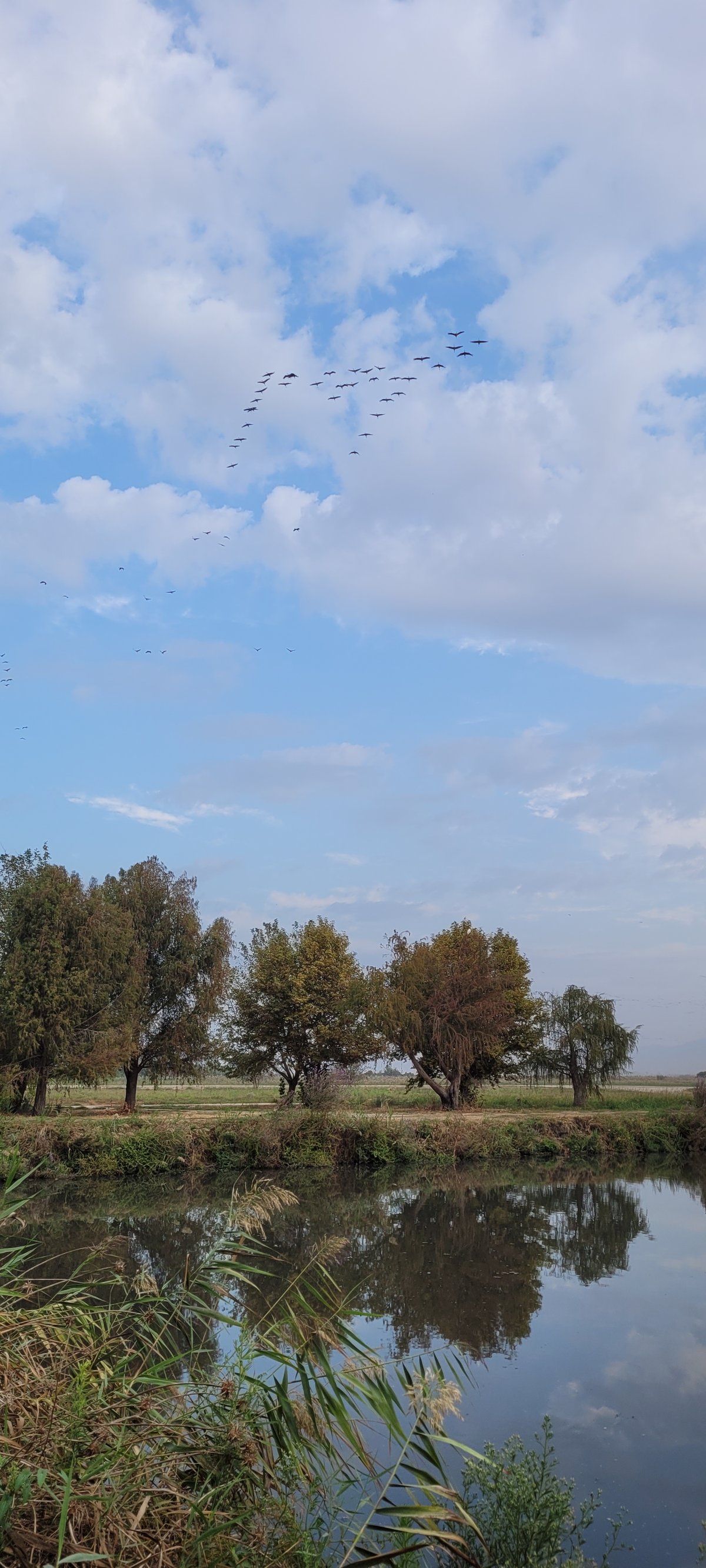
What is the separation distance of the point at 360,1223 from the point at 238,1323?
16.9 metres

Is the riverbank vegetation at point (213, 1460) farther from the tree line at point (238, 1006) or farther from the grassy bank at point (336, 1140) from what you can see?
the tree line at point (238, 1006)

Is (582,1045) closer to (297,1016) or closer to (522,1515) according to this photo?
(297,1016)

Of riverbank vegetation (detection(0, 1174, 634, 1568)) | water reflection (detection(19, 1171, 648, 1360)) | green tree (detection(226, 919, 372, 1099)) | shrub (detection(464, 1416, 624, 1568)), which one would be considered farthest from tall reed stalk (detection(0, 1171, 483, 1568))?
green tree (detection(226, 919, 372, 1099))

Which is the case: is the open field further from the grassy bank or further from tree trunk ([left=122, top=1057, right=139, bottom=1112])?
the grassy bank

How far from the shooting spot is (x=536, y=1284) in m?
16.7

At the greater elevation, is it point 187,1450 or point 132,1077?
point 187,1450

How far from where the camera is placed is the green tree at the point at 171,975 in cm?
3791

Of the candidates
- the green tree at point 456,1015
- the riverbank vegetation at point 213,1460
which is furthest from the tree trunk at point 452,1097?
the riverbank vegetation at point 213,1460

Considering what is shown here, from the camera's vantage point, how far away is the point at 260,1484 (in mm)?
4762

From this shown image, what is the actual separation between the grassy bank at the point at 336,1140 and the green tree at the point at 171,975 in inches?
272

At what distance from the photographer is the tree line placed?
32.0 m

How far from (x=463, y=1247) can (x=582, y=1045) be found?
24140 mm

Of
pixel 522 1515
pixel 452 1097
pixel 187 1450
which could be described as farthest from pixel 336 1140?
pixel 187 1450

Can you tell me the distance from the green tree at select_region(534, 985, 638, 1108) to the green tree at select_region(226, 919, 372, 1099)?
8.85 m
